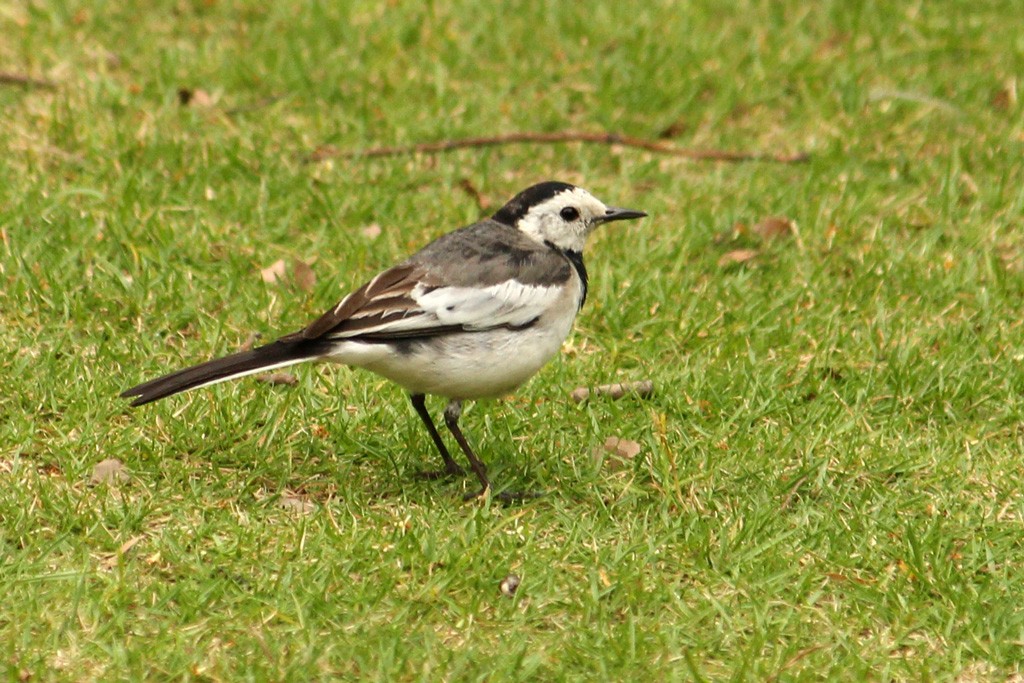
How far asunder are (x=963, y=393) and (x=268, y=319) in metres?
3.45

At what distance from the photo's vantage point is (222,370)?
17.6ft

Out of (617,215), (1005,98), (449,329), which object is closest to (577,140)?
(617,215)

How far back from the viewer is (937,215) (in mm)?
8469

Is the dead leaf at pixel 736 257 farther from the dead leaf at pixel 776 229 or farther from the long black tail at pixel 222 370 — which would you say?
the long black tail at pixel 222 370

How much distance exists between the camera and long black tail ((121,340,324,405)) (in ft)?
17.6

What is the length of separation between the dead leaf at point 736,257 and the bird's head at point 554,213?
163cm

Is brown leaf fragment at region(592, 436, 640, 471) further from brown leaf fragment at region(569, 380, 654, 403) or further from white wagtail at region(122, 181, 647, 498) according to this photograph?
white wagtail at region(122, 181, 647, 498)

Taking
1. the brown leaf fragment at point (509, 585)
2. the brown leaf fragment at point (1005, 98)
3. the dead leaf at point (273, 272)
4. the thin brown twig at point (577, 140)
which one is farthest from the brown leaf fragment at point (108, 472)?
the brown leaf fragment at point (1005, 98)

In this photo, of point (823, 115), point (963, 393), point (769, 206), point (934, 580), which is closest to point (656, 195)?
point (769, 206)

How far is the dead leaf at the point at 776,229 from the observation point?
8227mm

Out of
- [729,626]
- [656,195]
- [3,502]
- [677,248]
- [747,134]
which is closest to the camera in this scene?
[729,626]

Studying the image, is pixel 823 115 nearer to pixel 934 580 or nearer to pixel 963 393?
pixel 963 393

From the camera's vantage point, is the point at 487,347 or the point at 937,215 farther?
the point at 937,215

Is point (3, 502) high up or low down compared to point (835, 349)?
up
